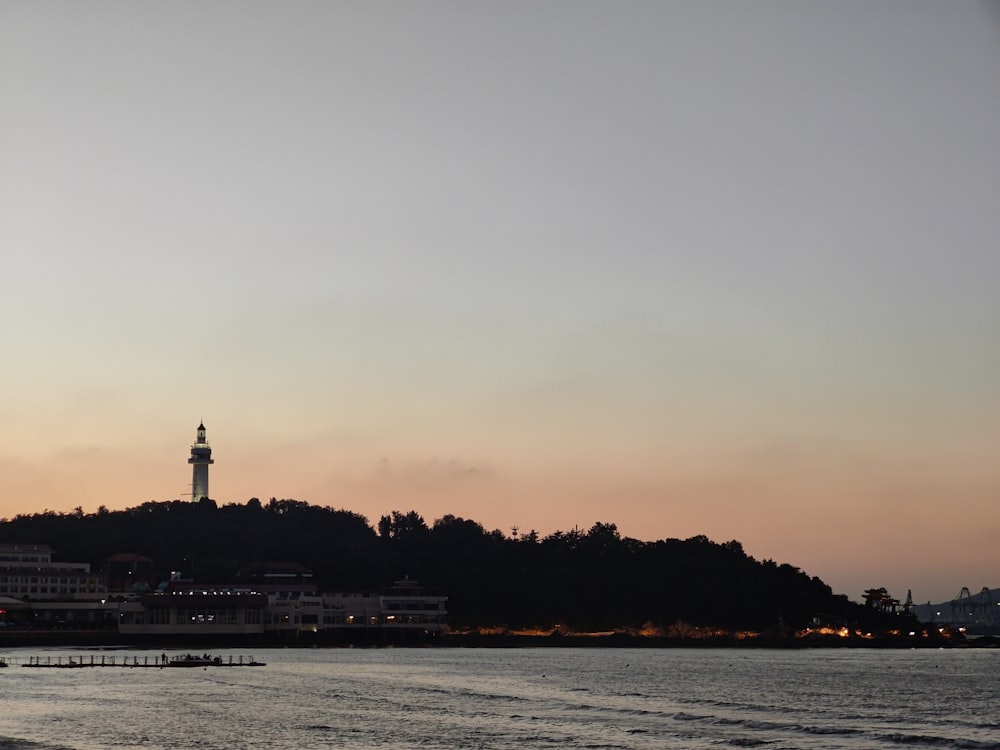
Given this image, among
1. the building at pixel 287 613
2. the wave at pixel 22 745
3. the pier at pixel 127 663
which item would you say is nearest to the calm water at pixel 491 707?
the wave at pixel 22 745

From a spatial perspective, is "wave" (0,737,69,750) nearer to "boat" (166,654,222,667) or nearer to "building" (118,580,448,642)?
"boat" (166,654,222,667)

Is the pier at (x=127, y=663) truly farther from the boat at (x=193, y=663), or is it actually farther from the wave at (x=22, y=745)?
the wave at (x=22, y=745)

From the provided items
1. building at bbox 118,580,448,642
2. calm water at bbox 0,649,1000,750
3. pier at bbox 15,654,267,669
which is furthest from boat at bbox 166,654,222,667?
building at bbox 118,580,448,642

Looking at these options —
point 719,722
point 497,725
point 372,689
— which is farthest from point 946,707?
point 372,689

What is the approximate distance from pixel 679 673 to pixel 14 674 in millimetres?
63668

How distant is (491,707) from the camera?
268 feet

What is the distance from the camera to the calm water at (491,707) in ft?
211

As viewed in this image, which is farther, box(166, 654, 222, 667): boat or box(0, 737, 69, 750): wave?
box(166, 654, 222, 667): boat

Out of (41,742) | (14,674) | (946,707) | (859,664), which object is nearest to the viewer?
(41,742)

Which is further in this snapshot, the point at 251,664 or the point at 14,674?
the point at 251,664

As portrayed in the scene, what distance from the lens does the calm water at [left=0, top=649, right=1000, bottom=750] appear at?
211 feet

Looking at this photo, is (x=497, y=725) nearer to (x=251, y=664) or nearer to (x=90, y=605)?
(x=251, y=664)

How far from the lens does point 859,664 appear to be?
153m

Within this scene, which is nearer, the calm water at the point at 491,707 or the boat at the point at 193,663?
the calm water at the point at 491,707
